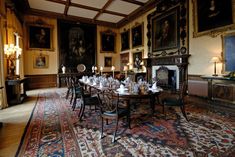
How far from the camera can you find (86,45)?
12.1m

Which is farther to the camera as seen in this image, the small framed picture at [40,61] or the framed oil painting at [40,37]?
the small framed picture at [40,61]

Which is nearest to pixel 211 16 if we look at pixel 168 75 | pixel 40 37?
pixel 168 75

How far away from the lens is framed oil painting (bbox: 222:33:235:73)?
5105 millimetres

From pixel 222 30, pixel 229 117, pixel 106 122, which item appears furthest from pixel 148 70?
pixel 106 122

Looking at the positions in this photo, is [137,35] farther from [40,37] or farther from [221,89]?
[221,89]

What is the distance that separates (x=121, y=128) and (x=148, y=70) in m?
6.44

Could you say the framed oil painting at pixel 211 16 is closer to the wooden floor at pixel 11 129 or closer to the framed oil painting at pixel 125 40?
the framed oil painting at pixel 125 40

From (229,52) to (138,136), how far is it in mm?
4557

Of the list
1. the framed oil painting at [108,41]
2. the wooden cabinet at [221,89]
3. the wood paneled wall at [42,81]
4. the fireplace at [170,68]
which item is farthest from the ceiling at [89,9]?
the wooden cabinet at [221,89]

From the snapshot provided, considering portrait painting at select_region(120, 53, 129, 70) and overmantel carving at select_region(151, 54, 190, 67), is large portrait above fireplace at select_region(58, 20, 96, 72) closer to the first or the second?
portrait painting at select_region(120, 53, 129, 70)

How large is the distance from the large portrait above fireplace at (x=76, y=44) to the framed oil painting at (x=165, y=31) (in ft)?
17.6

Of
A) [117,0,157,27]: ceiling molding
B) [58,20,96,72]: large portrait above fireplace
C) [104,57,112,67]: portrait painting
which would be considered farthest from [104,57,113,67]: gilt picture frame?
[117,0,157,27]: ceiling molding

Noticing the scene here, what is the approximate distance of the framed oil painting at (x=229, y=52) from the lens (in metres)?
5.11

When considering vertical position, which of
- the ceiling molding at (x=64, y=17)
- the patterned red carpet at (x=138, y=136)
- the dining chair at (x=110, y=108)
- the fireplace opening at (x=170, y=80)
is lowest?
the patterned red carpet at (x=138, y=136)
